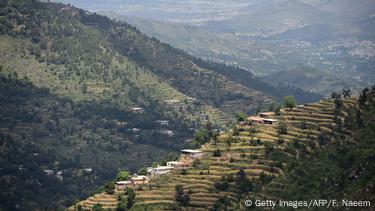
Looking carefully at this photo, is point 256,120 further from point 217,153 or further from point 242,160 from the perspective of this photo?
point 242,160

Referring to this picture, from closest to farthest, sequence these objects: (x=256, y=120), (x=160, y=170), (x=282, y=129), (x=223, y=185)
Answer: (x=223, y=185) → (x=160, y=170) → (x=282, y=129) → (x=256, y=120)

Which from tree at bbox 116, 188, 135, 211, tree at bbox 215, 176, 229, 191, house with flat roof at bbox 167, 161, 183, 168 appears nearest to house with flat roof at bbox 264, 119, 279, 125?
house with flat roof at bbox 167, 161, 183, 168

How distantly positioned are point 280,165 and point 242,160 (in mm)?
A: 5736

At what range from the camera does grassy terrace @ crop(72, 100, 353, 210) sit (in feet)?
336

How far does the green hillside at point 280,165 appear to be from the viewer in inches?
3775

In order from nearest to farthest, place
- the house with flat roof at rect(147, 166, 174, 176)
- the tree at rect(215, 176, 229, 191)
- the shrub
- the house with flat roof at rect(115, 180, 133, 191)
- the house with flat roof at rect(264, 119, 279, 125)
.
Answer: the shrub, the tree at rect(215, 176, 229, 191), the house with flat roof at rect(115, 180, 133, 191), the house with flat roof at rect(147, 166, 174, 176), the house with flat roof at rect(264, 119, 279, 125)

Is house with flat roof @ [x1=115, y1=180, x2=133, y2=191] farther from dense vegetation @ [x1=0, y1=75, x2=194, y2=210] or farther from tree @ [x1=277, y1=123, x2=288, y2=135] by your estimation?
dense vegetation @ [x1=0, y1=75, x2=194, y2=210]

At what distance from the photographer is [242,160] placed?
109 m

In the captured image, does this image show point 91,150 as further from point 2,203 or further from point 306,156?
point 306,156

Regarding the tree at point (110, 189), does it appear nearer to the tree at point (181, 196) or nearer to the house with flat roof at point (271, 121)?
the tree at point (181, 196)

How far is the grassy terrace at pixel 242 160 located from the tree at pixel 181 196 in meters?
0.52

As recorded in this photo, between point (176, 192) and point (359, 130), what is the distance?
66.5 feet

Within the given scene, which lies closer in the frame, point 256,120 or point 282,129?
point 282,129

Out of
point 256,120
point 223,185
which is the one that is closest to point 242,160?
point 223,185
